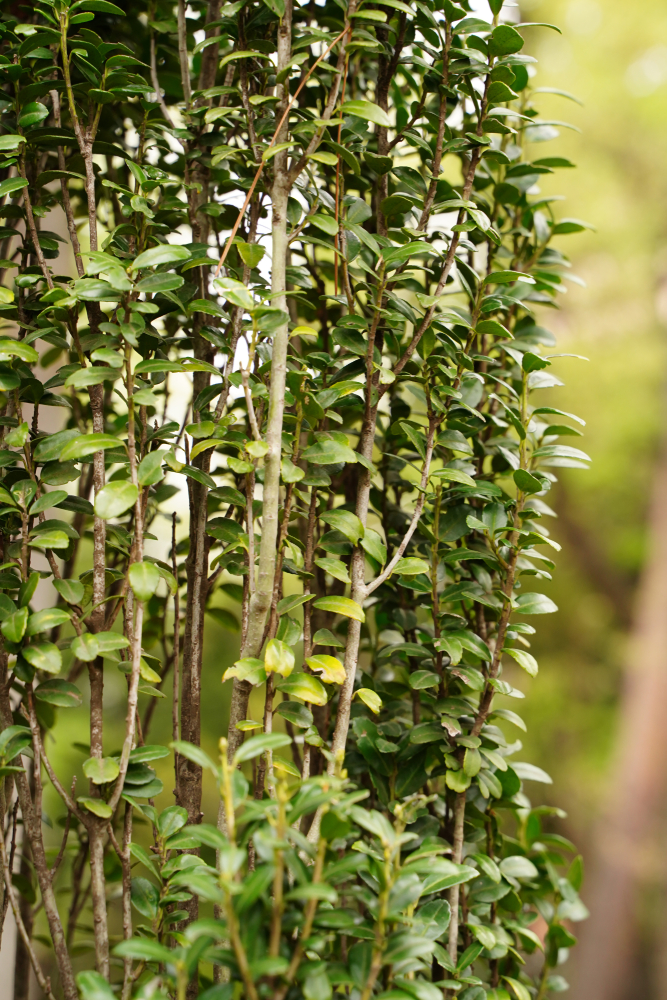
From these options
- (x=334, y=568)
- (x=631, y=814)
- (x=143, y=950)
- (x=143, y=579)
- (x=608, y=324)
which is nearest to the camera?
(x=143, y=950)

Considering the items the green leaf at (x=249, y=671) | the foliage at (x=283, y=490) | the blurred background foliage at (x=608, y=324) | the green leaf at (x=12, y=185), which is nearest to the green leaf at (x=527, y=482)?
the foliage at (x=283, y=490)

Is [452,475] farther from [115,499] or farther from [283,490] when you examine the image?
[115,499]

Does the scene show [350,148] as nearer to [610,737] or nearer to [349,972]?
[349,972]

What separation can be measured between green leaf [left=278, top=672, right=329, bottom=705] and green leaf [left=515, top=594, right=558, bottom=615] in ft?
0.81

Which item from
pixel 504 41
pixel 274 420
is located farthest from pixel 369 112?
pixel 274 420

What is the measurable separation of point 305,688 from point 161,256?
1.40 ft

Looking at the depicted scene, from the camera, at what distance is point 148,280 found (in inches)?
24.7

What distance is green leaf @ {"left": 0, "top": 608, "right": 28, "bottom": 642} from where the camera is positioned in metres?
0.59

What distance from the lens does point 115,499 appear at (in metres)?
0.58

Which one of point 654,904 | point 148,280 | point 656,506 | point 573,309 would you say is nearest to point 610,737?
point 654,904

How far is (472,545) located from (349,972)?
0.48 meters

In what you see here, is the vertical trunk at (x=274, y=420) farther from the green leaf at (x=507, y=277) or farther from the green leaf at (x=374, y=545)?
the green leaf at (x=507, y=277)

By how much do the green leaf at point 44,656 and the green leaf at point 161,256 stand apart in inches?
14.3

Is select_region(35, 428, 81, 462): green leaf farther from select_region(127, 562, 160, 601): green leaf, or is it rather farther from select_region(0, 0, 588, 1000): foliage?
select_region(127, 562, 160, 601): green leaf
